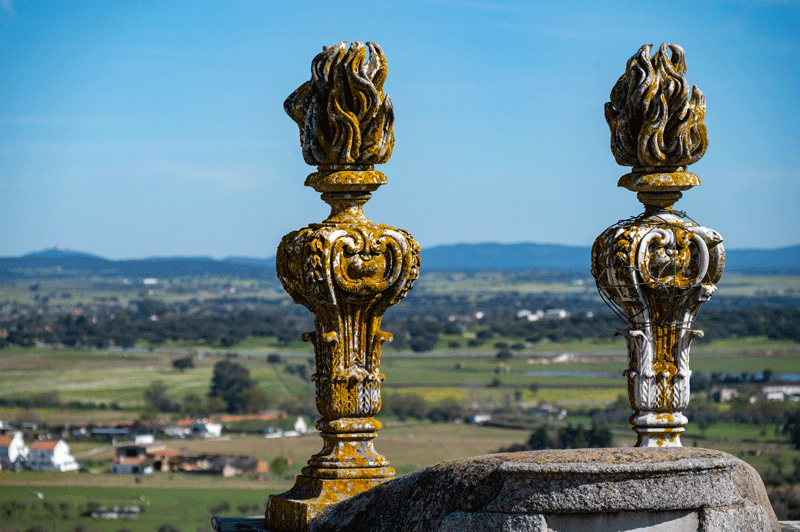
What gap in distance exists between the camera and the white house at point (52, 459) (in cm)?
6366

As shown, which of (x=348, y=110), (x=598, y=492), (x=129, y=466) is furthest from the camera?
(x=129, y=466)

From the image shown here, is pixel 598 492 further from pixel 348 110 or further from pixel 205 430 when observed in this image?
pixel 205 430

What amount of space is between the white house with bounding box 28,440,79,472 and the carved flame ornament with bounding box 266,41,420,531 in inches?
2207

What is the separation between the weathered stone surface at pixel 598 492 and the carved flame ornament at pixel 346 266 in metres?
2.05

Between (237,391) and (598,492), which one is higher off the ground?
(598,492)

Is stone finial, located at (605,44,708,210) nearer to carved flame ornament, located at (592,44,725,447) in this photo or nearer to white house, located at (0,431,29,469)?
carved flame ornament, located at (592,44,725,447)

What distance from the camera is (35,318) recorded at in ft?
447

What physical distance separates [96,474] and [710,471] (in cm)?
5921

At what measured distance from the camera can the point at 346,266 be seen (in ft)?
30.3

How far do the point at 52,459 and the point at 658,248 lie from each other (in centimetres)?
5893

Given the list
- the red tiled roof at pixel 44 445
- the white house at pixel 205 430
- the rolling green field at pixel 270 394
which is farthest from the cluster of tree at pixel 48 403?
the red tiled roof at pixel 44 445

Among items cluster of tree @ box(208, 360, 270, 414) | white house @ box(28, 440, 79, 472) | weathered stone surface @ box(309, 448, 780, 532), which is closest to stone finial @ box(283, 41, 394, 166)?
weathered stone surface @ box(309, 448, 780, 532)

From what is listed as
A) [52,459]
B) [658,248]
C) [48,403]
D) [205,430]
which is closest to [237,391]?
[48,403]

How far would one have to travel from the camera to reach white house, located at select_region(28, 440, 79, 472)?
63.7 m
